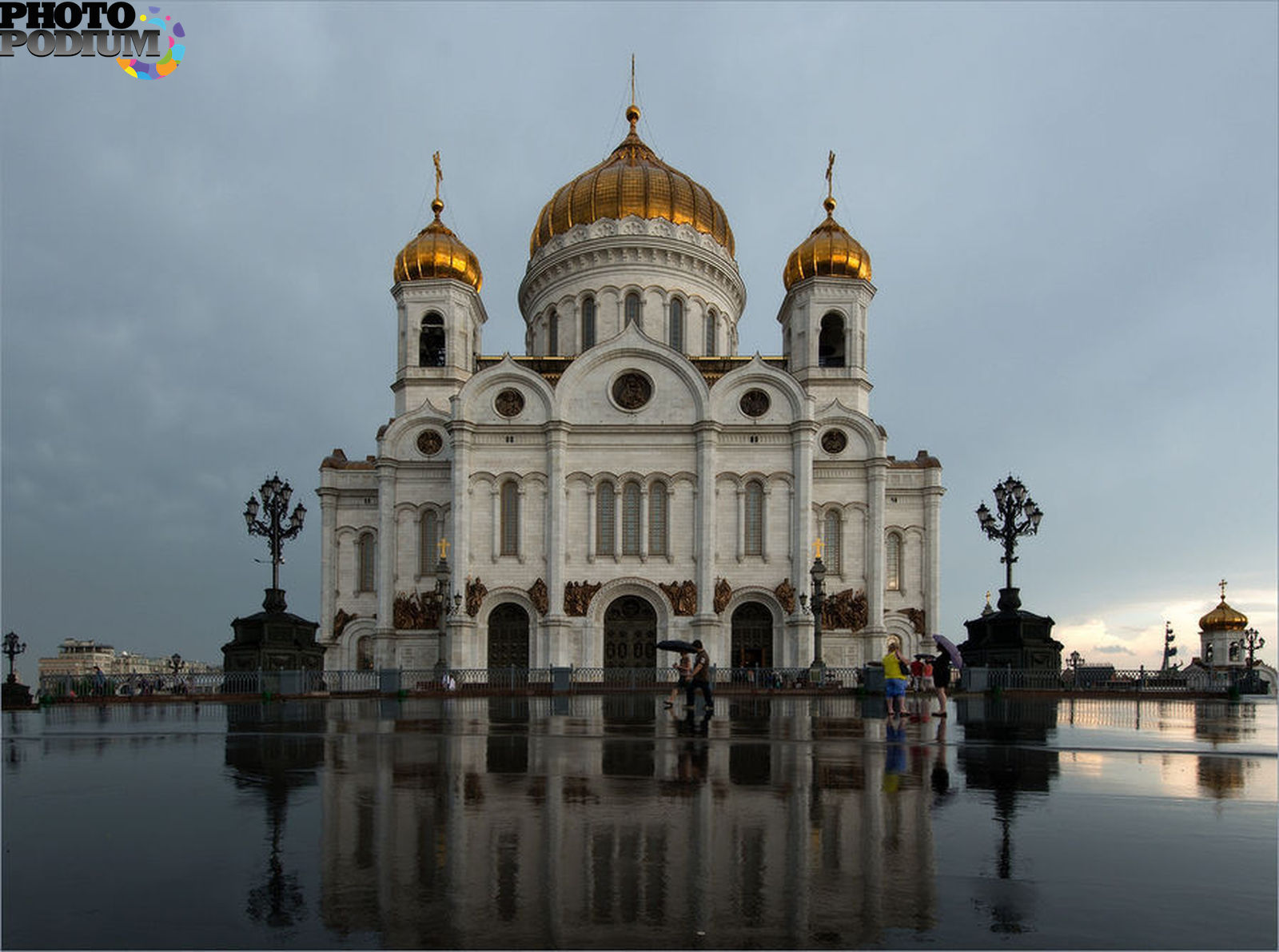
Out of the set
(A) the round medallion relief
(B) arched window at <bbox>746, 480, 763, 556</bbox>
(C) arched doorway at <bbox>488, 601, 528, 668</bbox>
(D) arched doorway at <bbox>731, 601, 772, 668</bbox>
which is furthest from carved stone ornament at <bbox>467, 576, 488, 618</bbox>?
(A) the round medallion relief

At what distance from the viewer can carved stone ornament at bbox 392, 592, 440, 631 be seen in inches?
1620

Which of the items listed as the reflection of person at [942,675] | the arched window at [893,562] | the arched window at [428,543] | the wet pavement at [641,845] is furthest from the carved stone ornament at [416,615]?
the reflection of person at [942,675]

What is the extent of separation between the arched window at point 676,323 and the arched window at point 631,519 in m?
9.57

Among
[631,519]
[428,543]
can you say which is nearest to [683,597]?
[631,519]

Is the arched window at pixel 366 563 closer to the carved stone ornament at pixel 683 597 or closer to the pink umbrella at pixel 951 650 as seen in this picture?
the carved stone ornament at pixel 683 597

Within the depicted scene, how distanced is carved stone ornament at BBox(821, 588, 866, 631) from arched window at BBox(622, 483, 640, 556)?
8850 mm

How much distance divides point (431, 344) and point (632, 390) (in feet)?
39.3

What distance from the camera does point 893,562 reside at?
43.5 metres

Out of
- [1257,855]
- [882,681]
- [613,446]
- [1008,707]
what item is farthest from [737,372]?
[1257,855]

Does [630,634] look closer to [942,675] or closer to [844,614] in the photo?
[844,614]

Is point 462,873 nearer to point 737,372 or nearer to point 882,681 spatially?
point 882,681

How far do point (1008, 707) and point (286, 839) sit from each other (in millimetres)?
19696

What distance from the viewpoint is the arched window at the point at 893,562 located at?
43125 mm

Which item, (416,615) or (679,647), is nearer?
(679,647)
